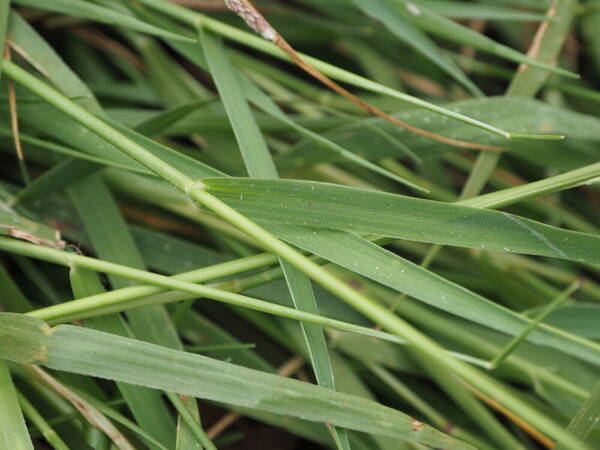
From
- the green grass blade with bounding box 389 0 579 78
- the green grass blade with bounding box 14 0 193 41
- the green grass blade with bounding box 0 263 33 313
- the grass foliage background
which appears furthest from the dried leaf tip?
the green grass blade with bounding box 0 263 33 313

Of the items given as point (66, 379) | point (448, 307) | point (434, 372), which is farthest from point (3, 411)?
point (434, 372)

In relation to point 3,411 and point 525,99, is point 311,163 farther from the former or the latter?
point 3,411

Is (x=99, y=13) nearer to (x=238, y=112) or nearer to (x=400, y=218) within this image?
(x=238, y=112)

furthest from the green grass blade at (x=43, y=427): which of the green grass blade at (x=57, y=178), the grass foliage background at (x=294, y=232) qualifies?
the green grass blade at (x=57, y=178)

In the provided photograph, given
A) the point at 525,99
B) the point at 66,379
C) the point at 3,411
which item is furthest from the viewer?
the point at 525,99

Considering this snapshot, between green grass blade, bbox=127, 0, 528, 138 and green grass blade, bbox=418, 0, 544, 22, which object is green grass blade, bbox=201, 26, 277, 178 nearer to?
green grass blade, bbox=127, 0, 528, 138

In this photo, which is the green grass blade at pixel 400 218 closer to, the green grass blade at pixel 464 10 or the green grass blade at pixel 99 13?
the green grass blade at pixel 99 13
